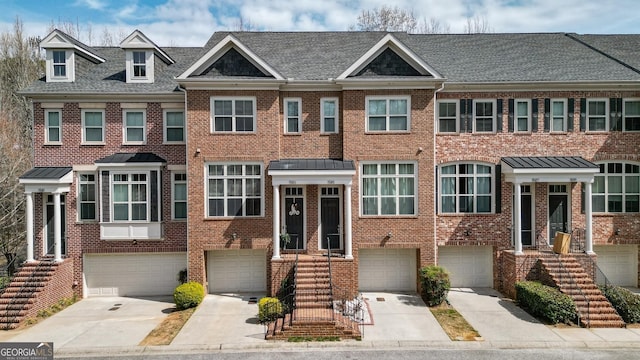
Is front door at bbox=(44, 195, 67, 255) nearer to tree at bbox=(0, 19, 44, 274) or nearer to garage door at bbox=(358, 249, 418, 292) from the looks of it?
tree at bbox=(0, 19, 44, 274)

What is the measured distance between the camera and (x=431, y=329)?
41.2 feet

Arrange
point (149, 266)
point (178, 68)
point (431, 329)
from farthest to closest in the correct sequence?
point (178, 68)
point (149, 266)
point (431, 329)

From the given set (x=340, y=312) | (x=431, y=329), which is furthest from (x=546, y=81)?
(x=340, y=312)

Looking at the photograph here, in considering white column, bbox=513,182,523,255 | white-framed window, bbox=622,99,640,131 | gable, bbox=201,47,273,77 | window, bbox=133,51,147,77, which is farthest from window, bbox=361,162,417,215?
window, bbox=133,51,147,77

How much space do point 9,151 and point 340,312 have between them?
2067cm

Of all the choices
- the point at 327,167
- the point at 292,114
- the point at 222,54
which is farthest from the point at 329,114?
the point at 222,54

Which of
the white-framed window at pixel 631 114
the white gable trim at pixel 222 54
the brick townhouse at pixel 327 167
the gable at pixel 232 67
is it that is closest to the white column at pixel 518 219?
the brick townhouse at pixel 327 167

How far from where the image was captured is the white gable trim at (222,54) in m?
15.4

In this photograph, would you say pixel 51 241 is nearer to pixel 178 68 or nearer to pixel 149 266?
pixel 149 266

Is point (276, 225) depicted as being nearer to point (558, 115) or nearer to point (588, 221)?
point (588, 221)

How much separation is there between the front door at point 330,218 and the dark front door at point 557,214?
30.2ft

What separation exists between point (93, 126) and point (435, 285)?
15704 mm

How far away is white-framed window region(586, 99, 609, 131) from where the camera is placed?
16.8 meters

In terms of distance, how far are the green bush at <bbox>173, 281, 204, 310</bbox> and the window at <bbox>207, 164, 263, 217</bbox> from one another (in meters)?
2.97
